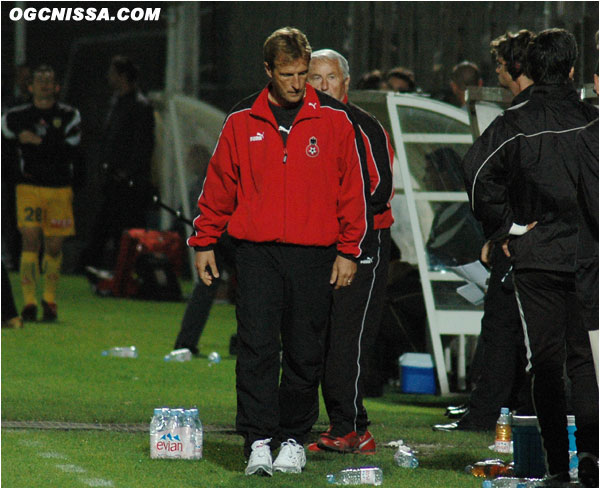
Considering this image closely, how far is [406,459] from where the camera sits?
642 cm

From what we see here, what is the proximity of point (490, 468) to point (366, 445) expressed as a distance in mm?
824

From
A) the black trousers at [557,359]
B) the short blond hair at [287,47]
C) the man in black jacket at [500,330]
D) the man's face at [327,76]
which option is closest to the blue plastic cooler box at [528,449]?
the black trousers at [557,359]

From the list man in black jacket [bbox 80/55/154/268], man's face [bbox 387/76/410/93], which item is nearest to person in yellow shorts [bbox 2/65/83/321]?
man in black jacket [bbox 80/55/154/268]

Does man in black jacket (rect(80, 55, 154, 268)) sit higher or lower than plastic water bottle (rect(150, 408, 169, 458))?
higher

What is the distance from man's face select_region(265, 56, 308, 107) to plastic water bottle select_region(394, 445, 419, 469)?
1763 millimetres

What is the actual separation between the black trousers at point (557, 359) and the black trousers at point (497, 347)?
172 cm

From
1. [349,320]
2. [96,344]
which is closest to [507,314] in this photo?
[349,320]

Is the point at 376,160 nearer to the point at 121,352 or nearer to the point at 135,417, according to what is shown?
the point at 135,417

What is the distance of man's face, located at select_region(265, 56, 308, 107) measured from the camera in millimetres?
5969

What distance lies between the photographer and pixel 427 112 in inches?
361

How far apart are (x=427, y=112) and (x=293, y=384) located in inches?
133

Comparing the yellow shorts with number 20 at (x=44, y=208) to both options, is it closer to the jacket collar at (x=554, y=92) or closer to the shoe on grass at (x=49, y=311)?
the shoe on grass at (x=49, y=311)

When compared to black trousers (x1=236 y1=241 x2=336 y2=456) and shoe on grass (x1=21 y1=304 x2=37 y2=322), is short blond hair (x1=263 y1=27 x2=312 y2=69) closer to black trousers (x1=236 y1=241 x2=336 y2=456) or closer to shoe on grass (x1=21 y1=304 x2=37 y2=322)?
black trousers (x1=236 y1=241 x2=336 y2=456)

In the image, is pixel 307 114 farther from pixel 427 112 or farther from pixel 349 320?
pixel 427 112
